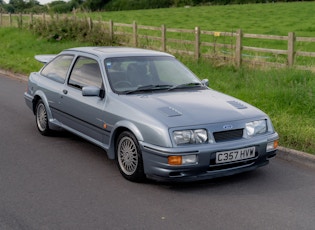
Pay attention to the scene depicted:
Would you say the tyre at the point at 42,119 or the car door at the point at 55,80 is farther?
the tyre at the point at 42,119

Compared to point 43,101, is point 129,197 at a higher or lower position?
lower

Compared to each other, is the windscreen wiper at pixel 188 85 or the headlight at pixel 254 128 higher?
the windscreen wiper at pixel 188 85

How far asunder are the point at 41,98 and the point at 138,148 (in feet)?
9.67

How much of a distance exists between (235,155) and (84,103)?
226cm

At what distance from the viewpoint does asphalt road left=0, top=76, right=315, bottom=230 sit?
14.9 ft

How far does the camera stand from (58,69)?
303 inches

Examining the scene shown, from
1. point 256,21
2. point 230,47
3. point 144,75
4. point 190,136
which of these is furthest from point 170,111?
point 256,21

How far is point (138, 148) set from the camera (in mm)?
5531

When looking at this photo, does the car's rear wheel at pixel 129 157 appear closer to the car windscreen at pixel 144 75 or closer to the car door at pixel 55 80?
the car windscreen at pixel 144 75

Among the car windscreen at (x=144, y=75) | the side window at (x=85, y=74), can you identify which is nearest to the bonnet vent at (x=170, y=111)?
the car windscreen at (x=144, y=75)

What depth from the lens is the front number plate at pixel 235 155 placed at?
534 cm

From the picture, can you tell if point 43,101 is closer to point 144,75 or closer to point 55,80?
point 55,80

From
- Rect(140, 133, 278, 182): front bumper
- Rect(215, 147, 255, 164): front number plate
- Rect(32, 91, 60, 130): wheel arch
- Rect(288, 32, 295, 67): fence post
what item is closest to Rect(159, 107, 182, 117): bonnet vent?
Rect(140, 133, 278, 182): front bumper

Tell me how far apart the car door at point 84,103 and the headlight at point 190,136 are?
4.03 ft
